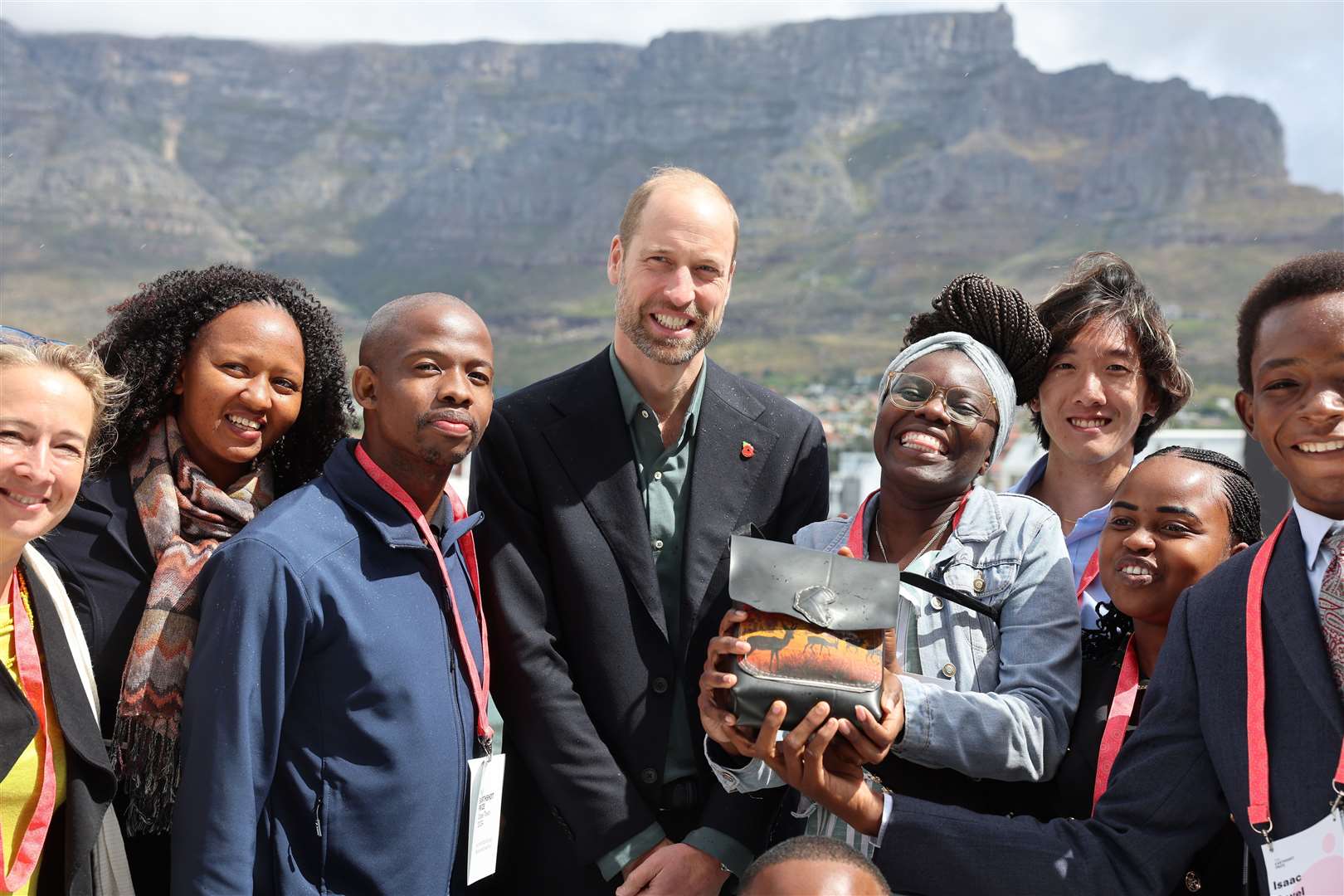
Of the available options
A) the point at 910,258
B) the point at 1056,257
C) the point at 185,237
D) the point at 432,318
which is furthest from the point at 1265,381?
the point at 185,237

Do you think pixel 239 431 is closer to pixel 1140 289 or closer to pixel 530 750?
pixel 530 750

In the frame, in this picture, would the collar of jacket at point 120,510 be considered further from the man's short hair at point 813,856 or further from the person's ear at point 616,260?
the man's short hair at point 813,856

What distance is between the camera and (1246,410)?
8.20 feet

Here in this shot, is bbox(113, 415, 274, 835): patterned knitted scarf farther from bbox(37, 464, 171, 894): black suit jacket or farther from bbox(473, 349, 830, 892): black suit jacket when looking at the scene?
bbox(473, 349, 830, 892): black suit jacket

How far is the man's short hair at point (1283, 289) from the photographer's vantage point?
7.59 feet

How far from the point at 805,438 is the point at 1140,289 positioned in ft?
3.83

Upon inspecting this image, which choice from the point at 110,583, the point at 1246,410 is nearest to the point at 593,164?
the point at 110,583

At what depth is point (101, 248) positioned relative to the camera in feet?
313

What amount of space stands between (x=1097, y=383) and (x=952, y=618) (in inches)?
46.4

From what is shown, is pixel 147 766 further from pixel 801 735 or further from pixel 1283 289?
pixel 1283 289

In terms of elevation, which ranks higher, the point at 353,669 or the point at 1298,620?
the point at 1298,620

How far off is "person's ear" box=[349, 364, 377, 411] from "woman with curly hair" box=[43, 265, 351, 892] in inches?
11.0

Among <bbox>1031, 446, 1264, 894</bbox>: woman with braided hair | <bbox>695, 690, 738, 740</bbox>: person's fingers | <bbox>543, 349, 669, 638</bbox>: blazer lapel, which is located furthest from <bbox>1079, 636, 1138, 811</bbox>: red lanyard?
<bbox>543, 349, 669, 638</bbox>: blazer lapel

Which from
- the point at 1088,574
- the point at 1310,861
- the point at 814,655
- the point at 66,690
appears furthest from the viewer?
the point at 1088,574
